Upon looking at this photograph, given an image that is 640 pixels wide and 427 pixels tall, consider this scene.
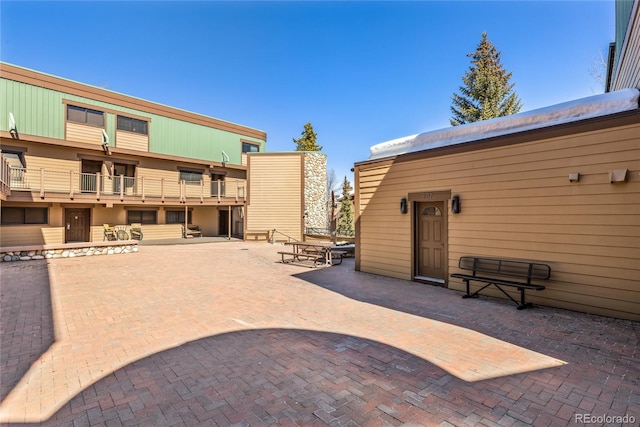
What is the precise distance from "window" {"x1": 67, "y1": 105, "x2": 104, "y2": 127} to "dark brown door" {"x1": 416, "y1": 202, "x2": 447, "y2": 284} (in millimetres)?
17434

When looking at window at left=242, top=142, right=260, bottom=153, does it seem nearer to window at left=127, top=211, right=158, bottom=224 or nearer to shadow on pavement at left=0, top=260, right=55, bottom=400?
window at left=127, top=211, right=158, bottom=224

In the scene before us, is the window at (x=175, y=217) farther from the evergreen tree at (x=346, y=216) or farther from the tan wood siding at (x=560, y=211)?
the tan wood siding at (x=560, y=211)

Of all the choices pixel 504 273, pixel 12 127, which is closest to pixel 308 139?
pixel 12 127

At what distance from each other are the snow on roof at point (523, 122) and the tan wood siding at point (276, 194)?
11.2m

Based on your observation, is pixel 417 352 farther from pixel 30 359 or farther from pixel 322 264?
pixel 322 264

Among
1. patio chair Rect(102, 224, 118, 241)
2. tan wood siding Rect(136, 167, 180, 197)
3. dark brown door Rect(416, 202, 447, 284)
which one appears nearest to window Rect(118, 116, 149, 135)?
tan wood siding Rect(136, 167, 180, 197)

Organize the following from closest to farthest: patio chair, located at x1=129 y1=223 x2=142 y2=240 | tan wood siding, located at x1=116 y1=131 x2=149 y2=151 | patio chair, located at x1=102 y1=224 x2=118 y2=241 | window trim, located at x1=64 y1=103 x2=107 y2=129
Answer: window trim, located at x1=64 y1=103 x2=107 y2=129 → patio chair, located at x1=102 y1=224 x2=118 y2=241 → tan wood siding, located at x1=116 y1=131 x2=149 y2=151 → patio chair, located at x1=129 y1=223 x2=142 y2=240

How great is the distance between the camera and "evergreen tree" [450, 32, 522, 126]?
914 inches

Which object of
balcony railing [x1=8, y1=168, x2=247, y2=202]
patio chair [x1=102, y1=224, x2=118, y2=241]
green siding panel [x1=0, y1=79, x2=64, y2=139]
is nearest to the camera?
balcony railing [x1=8, y1=168, x2=247, y2=202]

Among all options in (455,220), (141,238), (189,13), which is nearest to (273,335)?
(455,220)

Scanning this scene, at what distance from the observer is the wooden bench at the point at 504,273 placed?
17.5 ft

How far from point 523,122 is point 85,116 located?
19.4 meters

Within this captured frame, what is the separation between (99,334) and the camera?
423cm

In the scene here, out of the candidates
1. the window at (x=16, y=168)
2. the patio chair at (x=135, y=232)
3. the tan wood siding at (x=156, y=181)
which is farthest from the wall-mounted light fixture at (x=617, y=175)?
the patio chair at (x=135, y=232)
